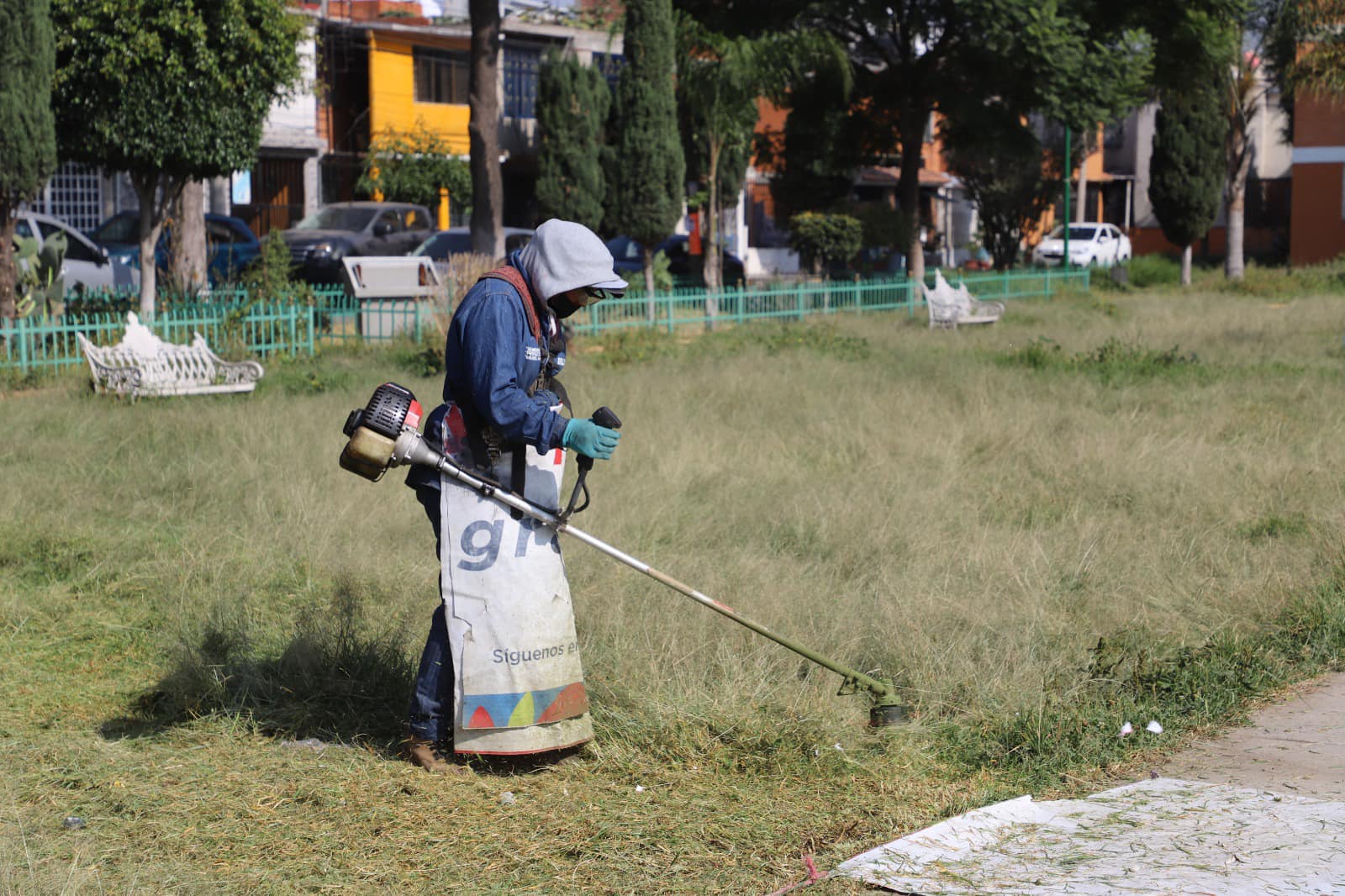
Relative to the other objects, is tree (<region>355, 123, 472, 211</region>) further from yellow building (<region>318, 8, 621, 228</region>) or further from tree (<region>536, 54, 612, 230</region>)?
tree (<region>536, 54, 612, 230</region>)

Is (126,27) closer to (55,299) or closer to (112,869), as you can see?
(55,299)

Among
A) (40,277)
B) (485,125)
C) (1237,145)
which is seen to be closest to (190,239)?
(40,277)

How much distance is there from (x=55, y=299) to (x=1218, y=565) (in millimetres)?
11739

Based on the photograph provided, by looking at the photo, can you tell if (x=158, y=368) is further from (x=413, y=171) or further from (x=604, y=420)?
(x=413, y=171)

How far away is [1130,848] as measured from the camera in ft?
12.8

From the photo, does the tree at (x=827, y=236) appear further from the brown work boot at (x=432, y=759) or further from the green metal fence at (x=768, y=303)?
the brown work boot at (x=432, y=759)

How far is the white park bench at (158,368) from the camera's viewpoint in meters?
11.5

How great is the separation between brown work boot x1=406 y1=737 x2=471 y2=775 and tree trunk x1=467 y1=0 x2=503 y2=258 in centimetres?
1408

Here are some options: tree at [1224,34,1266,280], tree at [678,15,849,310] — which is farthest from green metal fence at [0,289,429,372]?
tree at [1224,34,1266,280]

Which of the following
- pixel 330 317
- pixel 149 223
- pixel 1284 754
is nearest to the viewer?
pixel 1284 754

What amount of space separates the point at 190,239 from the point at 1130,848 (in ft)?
52.4

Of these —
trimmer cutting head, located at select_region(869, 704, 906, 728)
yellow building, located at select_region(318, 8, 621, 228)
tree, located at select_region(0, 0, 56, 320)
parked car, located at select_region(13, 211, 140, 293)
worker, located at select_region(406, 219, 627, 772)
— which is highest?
yellow building, located at select_region(318, 8, 621, 228)

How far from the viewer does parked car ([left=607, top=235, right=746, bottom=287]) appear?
992 inches

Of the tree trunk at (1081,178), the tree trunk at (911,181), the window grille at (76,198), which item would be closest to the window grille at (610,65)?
the tree trunk at (911,181)
